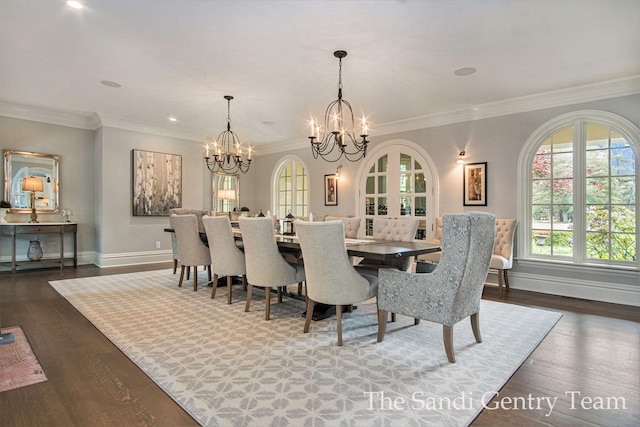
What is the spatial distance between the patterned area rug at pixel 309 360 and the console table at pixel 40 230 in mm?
2523

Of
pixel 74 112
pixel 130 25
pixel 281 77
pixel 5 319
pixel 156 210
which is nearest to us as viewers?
pixel 130 25

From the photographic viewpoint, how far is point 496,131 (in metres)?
4.99

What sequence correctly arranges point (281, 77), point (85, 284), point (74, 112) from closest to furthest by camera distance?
point (281, 77)
point (85, 284)
point (74, 112)

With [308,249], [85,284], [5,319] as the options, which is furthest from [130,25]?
[85,284]

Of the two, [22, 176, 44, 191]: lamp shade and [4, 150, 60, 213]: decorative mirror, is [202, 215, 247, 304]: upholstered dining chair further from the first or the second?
[4, 150, 60, 213]: decorative mirror

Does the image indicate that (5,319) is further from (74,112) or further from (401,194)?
(401,194)

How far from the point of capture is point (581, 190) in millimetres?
4344

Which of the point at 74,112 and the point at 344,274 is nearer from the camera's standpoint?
the point at 344,274

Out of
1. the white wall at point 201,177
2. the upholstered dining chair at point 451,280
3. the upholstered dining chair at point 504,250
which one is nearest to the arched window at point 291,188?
the white wall at point 201,177

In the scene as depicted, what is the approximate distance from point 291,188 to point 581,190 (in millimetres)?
5439

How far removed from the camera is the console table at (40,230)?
5236 millimetres

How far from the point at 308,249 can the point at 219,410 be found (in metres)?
1.27

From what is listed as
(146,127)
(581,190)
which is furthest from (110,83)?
(581,190)

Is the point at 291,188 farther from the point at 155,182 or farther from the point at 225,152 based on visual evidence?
the point at 155,182
